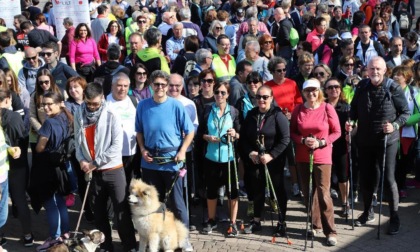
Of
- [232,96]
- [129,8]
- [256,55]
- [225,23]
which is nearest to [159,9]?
[129,8]

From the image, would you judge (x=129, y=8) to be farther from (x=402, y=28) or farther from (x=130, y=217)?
(x=130, y=217)

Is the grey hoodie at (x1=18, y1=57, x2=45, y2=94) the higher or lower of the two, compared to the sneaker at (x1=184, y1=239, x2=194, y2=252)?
higher

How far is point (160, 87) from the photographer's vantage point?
763 centimetres

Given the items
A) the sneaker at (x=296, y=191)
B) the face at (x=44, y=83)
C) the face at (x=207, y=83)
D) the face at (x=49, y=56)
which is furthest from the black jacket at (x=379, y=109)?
the face at (x=49, y=56)

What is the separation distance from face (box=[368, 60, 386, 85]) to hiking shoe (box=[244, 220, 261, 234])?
2.21 m

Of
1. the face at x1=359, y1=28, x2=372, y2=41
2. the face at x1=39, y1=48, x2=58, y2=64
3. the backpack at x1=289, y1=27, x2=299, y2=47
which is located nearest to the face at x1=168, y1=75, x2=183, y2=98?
the face at x1=39, y1=48, x2=58, y2=64

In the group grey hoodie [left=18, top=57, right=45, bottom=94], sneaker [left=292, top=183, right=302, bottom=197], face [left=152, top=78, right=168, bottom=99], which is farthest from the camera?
grey hoodie [left=18, top=57, right=45, bottom=94]

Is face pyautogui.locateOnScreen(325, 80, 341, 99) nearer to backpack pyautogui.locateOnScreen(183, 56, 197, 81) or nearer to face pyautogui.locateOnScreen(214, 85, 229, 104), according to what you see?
face pyautogui.locateOnScreen(214, 85, 229, 104)

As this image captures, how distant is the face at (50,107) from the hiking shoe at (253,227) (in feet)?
8.75

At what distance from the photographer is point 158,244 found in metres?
7.54

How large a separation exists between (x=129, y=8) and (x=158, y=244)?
10805 millimetres

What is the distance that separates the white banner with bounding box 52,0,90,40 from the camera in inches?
565

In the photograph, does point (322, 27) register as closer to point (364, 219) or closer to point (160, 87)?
point (364, 219)

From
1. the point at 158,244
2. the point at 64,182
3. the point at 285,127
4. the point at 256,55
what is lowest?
the point at 158,244
